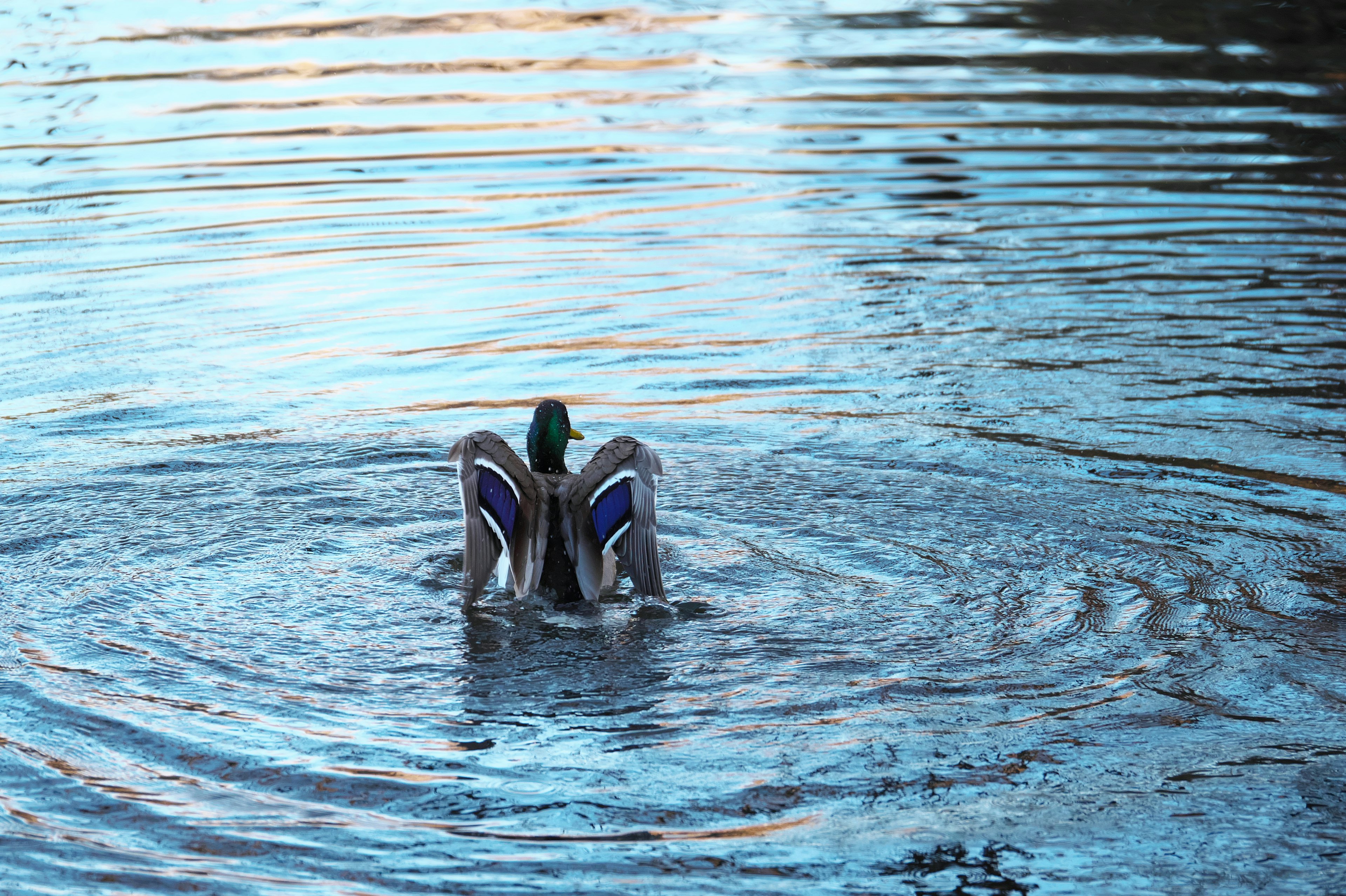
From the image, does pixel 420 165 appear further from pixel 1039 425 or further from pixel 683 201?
pixel 1039 425

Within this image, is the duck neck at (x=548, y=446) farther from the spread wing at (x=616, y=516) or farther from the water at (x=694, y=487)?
the water at (x=694, y=487)

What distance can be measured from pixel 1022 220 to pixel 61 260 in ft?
24.9

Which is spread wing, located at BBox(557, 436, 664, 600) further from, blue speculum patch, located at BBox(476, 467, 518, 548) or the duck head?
the duck head

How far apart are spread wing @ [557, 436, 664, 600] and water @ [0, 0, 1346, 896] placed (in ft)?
0.60

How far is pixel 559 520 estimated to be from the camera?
6270mm

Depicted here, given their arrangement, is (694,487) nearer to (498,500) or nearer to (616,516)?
(616,516)

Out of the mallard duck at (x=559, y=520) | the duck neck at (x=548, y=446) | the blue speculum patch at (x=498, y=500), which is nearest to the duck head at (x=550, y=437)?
the duck neck at (x=548, y=446)

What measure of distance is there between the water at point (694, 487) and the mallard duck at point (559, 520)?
0.19 m

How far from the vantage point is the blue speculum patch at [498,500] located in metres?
6.15

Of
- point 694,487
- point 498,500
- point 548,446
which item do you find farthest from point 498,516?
point 694,487

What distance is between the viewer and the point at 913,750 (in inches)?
193

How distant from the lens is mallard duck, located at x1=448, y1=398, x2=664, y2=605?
613 cm

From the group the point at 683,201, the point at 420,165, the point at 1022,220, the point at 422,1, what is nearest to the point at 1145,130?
the point at 1022,220

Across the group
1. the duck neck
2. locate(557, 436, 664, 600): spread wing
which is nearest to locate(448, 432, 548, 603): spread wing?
locate(557, 436, 664, 600): spread wing
